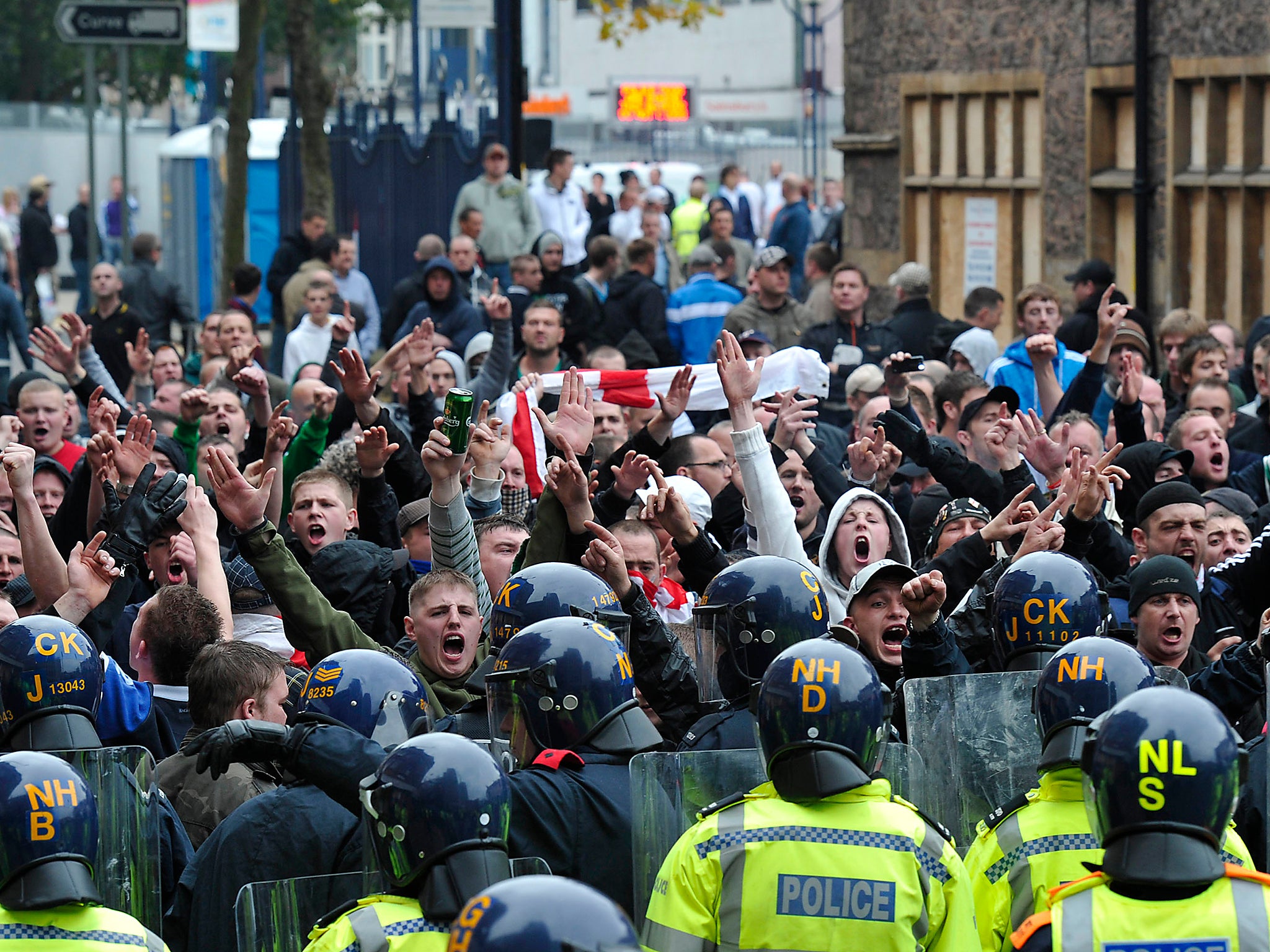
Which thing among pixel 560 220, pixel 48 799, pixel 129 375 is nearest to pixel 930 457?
pixel 48 799

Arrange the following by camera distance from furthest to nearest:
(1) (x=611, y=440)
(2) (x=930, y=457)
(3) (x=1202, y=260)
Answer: (3) (x=1202, y=260) → (1) (x=611, y=440) → (2) (x=930, y=457)

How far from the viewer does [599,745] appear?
4.18 metres

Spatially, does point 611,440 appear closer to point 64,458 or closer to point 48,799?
point 64,458

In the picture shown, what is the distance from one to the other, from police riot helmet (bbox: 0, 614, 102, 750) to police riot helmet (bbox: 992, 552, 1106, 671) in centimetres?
234

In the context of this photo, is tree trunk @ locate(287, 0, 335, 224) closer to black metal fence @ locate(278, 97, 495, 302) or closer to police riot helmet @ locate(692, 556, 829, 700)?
black metal fence @ locate(278, 97, 495, 302)

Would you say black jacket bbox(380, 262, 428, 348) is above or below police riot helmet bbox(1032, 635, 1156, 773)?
above

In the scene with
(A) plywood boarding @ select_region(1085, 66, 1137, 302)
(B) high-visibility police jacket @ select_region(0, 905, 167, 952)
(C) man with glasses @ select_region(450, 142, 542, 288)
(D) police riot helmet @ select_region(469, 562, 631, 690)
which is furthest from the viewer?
(C) man with glasses @ select_region(450, 142, 542, 288)

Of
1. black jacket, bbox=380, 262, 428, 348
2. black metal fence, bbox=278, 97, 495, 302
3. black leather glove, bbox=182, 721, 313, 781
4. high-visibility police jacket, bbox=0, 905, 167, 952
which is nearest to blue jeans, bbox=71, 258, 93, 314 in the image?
black metal fence, bbox=278, 97, 495, 302

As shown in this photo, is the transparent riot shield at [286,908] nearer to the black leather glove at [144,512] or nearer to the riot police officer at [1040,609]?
the riot police officer at [1040,609]

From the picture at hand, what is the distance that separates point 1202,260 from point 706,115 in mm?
41688

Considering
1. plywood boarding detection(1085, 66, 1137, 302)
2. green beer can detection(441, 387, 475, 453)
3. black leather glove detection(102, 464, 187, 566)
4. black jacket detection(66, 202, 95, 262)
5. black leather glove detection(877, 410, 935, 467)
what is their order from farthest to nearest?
black jacket detection(66, 202, 95, 262) → plywood boarding detection(1085, 66, 1137, 302) → black leather glove detection(877, 410, 935, 467) → green beer can detection(441, 387, 475, 453) → black leather glove detection(102, 464, 187, 566)

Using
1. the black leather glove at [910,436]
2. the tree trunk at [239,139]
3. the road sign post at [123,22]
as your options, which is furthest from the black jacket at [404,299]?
the black leather glove at [910,436]

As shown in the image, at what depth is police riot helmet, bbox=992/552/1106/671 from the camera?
15.7ft

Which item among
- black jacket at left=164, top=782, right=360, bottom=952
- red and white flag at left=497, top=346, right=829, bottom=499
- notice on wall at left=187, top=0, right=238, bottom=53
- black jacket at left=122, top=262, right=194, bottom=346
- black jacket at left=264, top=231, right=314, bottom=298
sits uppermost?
notice on wall at left=187, top=0, right=238, bottom=53
